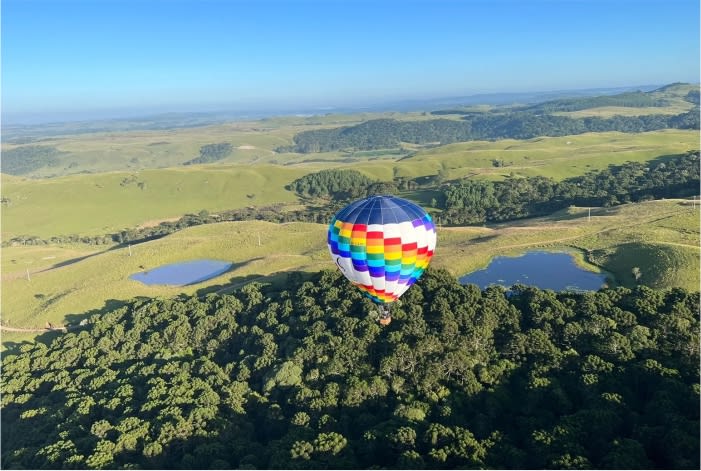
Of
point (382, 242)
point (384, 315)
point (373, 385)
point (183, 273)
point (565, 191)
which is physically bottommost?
point (183, 273)

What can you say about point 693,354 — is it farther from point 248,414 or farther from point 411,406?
point 248,414

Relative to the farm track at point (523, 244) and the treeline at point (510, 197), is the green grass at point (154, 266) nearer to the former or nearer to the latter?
the farm track at point (523, 244)

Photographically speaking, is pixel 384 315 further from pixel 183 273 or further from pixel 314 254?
pixel 183 273

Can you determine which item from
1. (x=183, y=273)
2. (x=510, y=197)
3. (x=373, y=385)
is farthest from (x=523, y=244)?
(x=510, y=197)

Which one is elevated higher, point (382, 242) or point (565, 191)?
point (382, 242)

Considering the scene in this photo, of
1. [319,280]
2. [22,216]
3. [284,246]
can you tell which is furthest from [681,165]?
[22,216]

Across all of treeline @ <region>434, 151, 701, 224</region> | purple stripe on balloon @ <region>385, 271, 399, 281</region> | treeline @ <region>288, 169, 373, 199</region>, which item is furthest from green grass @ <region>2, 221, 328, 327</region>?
treeline @ <region>288, 169, 373, 199</region>

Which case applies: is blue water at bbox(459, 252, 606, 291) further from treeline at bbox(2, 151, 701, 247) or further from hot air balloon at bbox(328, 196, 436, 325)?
treeline at bbox(2, 151, 701, 247)
